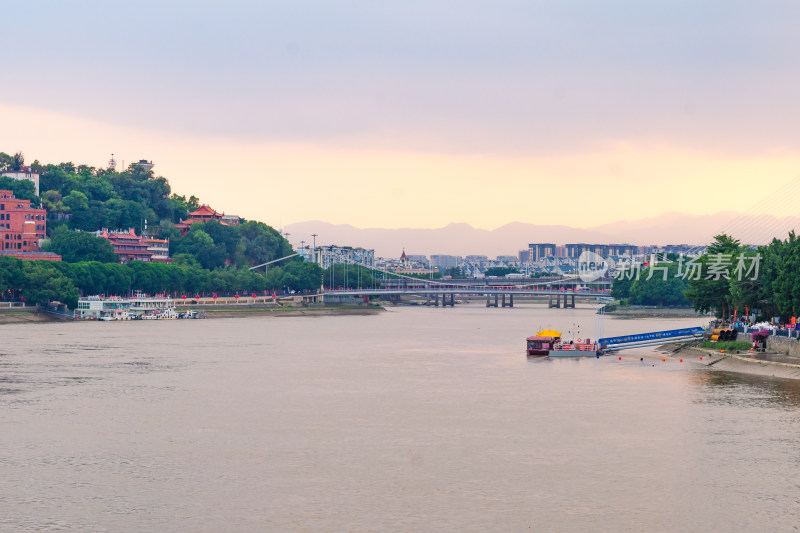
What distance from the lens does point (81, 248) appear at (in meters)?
158

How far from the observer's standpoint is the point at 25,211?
17000cm

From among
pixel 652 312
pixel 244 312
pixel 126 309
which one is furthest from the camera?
pixel 652 312

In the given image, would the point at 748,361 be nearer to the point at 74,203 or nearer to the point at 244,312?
the point at 244,312

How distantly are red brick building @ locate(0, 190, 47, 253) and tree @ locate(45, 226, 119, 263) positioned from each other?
22.5 ft

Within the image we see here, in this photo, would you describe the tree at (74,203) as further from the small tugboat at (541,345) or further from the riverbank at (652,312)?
the small tugboat at (541,345)

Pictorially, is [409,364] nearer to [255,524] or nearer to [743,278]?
[743,278]

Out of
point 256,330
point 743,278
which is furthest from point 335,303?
point 743,278

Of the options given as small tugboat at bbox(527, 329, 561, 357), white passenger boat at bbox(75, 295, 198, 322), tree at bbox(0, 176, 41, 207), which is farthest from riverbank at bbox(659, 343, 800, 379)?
tree at bbox(0, 176, 41, 207)

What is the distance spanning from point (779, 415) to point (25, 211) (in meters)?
→ 152

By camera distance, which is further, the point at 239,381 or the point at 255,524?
the point at 239,381

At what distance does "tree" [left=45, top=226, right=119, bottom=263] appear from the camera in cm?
15825

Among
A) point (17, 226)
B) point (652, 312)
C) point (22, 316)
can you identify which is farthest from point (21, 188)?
point (652, 312)

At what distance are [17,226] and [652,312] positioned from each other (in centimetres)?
11170

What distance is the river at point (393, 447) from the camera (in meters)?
28.4
